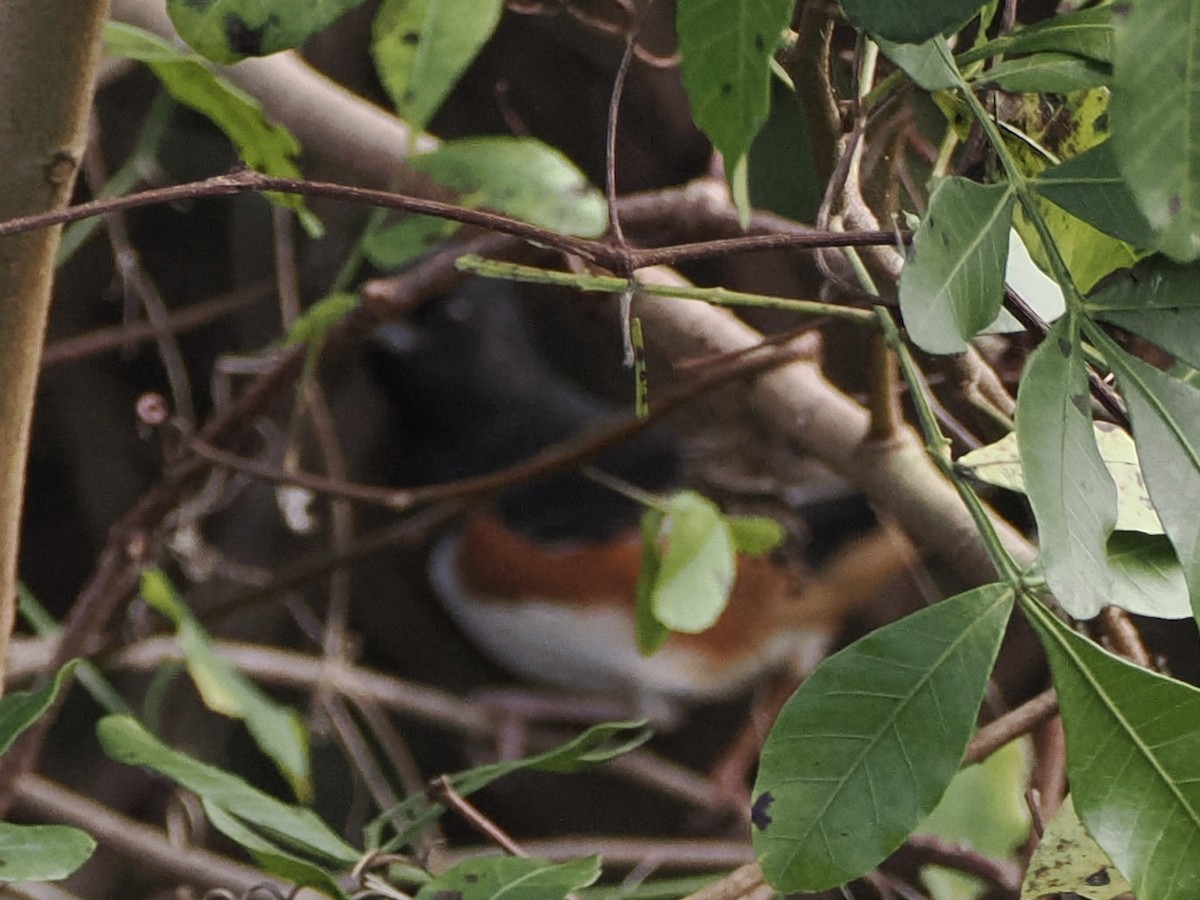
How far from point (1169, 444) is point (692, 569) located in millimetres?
431

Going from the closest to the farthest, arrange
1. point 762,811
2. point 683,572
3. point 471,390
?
point 762,811 < point 683,572 < point 471,390

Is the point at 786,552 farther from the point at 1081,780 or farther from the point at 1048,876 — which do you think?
the point at 1081,780

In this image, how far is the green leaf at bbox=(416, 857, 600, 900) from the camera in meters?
0.44

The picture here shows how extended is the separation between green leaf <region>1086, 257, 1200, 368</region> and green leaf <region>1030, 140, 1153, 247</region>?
12 millimetres

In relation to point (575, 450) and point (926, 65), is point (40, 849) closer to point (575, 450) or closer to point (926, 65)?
point (926, 65)

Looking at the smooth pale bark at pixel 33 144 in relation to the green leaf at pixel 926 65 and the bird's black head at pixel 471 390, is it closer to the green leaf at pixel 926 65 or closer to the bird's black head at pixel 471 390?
the green leaf at pixel 926 65

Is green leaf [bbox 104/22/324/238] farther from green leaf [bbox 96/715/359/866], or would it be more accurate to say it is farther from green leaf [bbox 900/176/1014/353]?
green leaf [bbox 900/176/1014/353]

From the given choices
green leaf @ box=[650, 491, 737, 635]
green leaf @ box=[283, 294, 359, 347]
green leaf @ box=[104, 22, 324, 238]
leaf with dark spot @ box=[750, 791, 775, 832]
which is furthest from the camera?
green leaf @ box=[283, 294, 359, 347]

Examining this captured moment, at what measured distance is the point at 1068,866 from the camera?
0.48 meters

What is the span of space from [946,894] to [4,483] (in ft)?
2.47

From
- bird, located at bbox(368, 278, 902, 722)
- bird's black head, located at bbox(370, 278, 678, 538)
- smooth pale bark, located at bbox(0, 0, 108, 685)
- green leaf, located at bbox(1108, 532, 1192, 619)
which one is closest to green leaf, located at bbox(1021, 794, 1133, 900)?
green leaf, located at bbox(1108, 532, 1192, 619)

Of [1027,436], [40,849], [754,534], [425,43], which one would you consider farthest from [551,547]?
[1027,436]

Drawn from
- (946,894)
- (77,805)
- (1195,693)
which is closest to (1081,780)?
(1195,693)

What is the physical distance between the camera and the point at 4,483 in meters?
0.59
